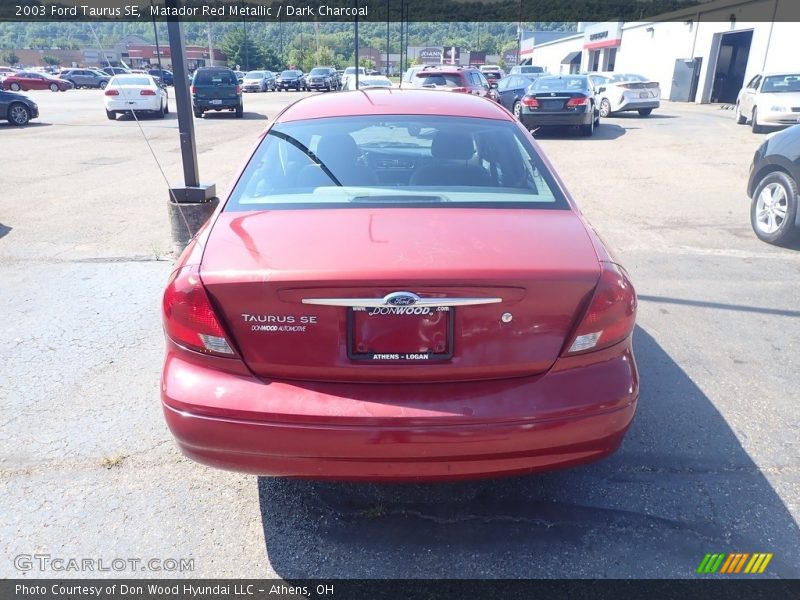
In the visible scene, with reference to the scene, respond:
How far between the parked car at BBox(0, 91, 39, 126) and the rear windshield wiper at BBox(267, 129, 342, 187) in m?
20.2

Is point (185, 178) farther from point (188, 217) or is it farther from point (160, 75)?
point (160, 75)

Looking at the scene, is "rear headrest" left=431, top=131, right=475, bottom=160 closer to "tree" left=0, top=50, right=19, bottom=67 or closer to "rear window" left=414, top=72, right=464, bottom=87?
"rear window" left=414, top=72, right=464, bottom=87

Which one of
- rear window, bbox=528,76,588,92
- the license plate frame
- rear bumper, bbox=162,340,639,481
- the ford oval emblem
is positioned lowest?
rear bumper, bbox=162,340,639,481

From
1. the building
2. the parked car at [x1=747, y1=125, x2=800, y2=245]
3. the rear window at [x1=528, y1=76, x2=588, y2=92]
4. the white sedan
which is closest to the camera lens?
the parked car at [x1=747, y1=125, x2=800, y2=245]

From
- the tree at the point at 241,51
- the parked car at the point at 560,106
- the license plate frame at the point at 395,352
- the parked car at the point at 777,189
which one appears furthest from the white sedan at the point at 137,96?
the tree at the point at 241,51

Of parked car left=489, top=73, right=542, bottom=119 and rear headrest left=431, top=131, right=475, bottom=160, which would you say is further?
parked car left=489, top=73, right=542, bottom=119

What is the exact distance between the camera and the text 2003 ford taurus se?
218 cm

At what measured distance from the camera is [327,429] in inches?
85.5

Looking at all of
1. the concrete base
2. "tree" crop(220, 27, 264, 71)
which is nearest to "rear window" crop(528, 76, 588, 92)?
the concrete base

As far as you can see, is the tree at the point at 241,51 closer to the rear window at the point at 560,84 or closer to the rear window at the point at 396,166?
the rear window at the point at 560,84

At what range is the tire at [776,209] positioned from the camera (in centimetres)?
625

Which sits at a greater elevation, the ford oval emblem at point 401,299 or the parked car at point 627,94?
the ford oval emblem at point 401,299

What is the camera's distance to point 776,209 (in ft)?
21.5

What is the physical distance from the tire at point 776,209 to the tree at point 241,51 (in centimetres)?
7888
